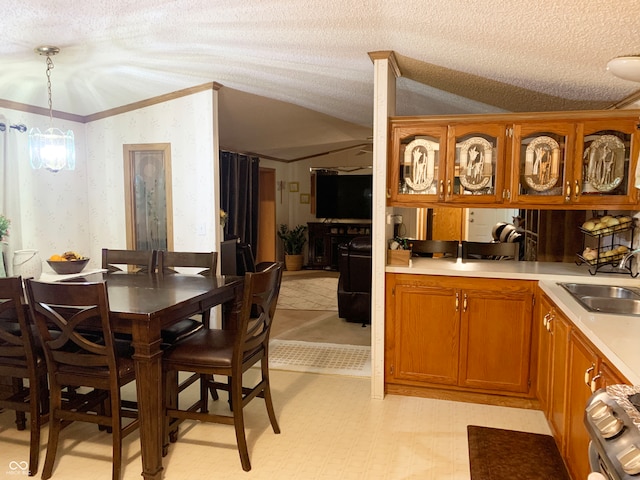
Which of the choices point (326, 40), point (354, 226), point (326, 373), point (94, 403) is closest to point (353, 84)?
point (326, 40)

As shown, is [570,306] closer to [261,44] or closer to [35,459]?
[261,44]

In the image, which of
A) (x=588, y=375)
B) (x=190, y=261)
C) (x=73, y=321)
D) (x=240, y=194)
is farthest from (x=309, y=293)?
(x=588, y=375)

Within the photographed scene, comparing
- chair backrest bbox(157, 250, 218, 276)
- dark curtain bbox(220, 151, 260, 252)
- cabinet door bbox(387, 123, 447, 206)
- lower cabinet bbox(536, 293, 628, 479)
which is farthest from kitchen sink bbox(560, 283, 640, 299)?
dark curtain bbox(220, 151, 260, 252)

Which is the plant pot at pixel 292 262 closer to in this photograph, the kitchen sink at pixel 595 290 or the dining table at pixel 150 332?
the dining table at pixel 150 332

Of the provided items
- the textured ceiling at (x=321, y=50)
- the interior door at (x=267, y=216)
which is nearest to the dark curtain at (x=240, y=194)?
the interior door at (x=267, y=216)

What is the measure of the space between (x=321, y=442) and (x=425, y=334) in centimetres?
101

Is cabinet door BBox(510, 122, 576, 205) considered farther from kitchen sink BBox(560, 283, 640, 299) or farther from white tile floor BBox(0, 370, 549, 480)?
white tile floor BBox(0, 370, 549, 480)

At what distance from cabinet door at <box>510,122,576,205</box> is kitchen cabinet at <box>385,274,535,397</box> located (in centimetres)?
58

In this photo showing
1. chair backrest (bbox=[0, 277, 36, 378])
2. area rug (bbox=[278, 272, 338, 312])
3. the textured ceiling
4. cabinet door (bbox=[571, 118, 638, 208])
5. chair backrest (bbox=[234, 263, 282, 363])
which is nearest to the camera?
the textured ceiling

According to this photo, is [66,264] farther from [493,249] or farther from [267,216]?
[267,216]

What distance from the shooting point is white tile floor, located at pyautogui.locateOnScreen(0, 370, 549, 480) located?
236cm

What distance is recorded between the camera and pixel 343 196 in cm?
922

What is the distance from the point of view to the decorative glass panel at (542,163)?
9.75ft

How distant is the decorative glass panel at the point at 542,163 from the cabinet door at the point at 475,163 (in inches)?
5.7
